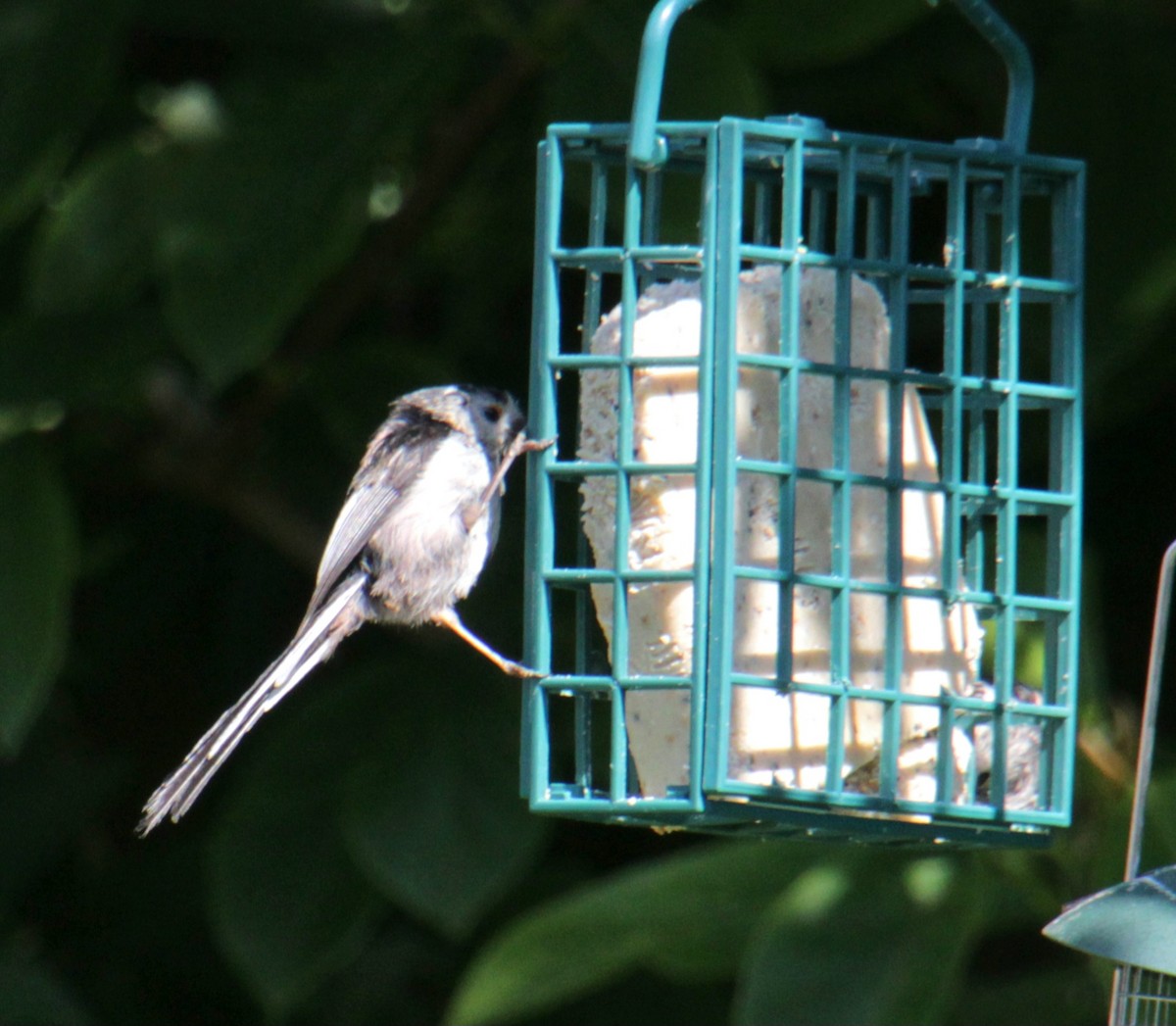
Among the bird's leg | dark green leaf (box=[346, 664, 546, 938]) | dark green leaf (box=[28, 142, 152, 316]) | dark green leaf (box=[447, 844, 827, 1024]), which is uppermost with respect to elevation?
dark green leaf (box=[28, 142, 152, 316])

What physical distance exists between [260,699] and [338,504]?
148 cm

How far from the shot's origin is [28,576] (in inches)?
178

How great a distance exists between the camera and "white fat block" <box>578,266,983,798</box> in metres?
3.28

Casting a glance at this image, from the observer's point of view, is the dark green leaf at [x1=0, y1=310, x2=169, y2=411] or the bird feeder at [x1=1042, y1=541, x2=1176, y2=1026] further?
the dark green leaf at [x1=0, y1=310, x2=169, y2=411]

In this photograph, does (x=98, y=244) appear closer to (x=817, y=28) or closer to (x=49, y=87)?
(x=49, y=87)

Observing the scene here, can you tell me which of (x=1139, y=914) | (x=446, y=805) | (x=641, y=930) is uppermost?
(x=1139, y=914)

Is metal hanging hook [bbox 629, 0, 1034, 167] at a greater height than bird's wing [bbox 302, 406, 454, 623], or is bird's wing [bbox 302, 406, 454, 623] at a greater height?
metal hanging hook [bbox 629, 0, 1034, 167]

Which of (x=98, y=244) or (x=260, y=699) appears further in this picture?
(x=98, y=244)

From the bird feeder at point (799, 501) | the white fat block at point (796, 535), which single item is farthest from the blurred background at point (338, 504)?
the white fat block at point (796, 535)

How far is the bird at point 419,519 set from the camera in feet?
13.9

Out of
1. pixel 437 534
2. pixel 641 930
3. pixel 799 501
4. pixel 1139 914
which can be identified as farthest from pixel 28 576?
pixel 1139 914

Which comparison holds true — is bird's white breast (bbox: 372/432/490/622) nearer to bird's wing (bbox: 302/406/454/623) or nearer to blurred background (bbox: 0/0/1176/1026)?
bird's wing (bbox: 302/406/454/623)

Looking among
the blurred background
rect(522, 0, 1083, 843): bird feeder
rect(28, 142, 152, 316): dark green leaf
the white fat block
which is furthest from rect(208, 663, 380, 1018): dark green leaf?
the white fat block

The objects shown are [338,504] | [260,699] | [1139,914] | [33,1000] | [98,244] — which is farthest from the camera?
[338,504]
